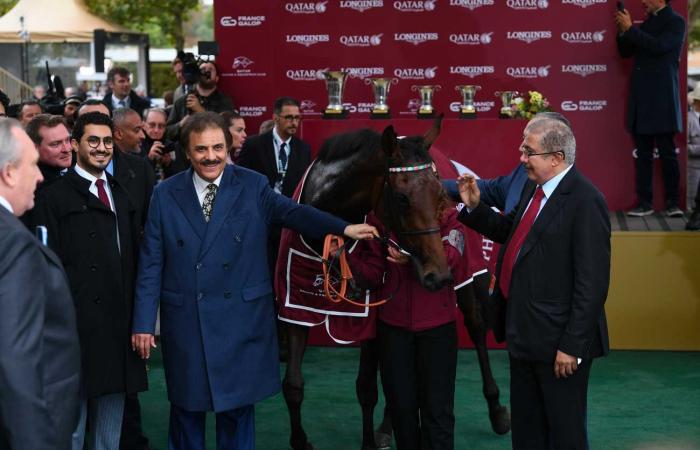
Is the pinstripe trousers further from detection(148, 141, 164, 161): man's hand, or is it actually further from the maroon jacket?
detection(148, 141, 164, 161): man's hand

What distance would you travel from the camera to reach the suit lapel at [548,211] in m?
4.41

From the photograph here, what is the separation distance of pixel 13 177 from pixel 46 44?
24.0 m

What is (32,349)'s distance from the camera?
2.96m

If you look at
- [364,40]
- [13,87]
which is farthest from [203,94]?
[13,87]

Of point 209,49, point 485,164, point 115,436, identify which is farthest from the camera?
point 209,49

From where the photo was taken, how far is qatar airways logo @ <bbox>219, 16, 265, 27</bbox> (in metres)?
10.8

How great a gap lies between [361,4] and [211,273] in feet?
21.3

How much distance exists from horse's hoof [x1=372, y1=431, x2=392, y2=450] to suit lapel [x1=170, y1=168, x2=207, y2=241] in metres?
1.96

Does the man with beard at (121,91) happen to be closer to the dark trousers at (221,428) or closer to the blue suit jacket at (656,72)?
the blue suit jacket at (656,72)

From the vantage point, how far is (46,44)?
2591 centimetres

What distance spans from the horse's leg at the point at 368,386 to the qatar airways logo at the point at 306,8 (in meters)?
5.56

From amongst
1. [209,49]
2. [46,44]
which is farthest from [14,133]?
[46,44]

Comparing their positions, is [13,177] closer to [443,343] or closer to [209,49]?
[443,343]

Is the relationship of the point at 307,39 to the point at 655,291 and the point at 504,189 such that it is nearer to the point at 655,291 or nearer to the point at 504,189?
the point at 655,291
